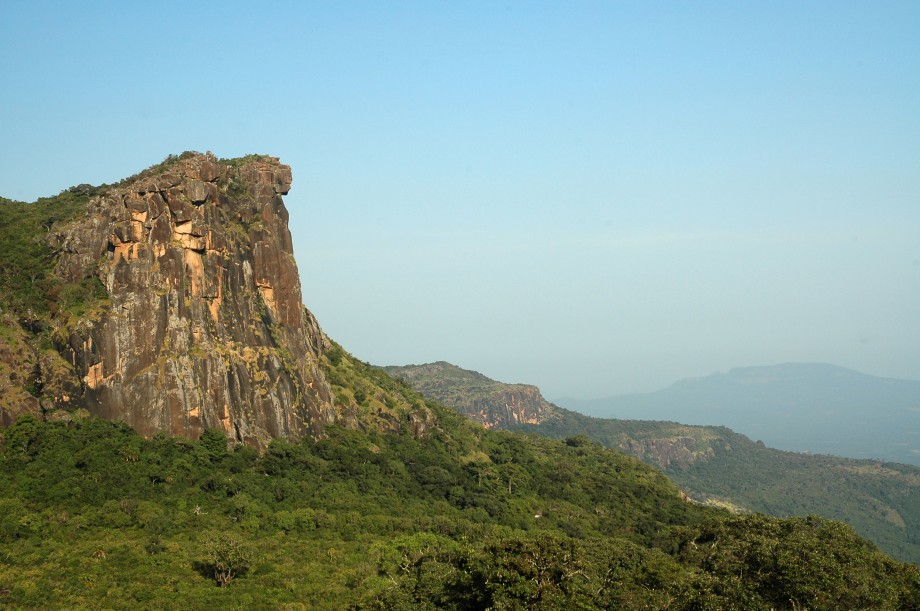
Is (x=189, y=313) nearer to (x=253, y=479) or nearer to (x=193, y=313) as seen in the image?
(x=193, y=313)

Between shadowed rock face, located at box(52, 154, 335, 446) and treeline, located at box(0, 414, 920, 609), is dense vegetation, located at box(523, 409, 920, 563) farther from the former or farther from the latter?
shadowed rock face, located at box(52, 154, 335, 446)

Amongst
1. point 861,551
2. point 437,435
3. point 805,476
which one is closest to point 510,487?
point 437,435

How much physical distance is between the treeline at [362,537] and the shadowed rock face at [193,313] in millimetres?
2932

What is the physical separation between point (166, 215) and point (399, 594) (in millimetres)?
43881

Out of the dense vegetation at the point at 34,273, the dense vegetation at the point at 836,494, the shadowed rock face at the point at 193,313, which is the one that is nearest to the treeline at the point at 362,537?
the shadowed rock face at the point at 193,313

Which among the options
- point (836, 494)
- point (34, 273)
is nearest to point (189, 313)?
point (34, 273)

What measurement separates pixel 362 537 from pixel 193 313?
25315mm

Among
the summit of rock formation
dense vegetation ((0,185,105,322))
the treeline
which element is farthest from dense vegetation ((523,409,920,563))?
dense vegetation ((0,185,105,322))

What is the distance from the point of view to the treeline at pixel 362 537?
4922 centimetres

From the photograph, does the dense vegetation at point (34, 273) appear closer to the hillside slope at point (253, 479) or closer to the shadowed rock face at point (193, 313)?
the hillside slope at point (253, 479)

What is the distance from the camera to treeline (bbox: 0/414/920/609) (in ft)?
161

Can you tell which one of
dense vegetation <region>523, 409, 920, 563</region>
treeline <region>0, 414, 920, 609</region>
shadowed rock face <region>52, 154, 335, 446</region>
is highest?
shadowed rock face <region>52, 154, 335, 446</region>

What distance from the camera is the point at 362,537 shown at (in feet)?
225

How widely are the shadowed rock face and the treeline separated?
2.93 meters
